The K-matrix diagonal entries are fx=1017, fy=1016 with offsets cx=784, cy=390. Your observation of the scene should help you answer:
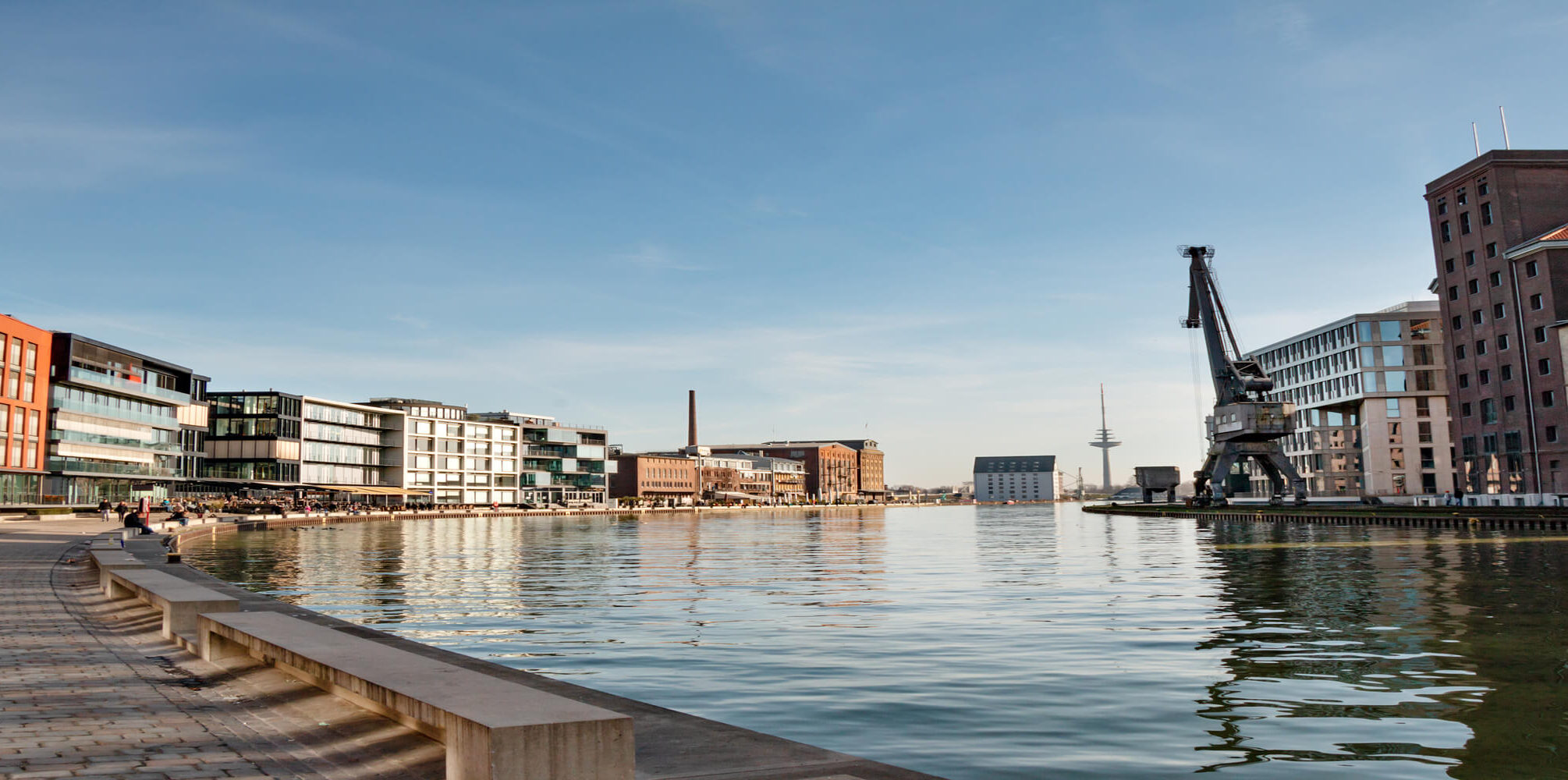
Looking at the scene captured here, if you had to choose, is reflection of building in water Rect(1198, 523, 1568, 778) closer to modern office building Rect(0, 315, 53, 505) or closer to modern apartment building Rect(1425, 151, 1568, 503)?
modern apartment building Rect(1425, 151, 1568, 503)

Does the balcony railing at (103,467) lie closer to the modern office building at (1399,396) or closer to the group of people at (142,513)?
the group of people at (142,513)

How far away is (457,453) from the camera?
7146 inches

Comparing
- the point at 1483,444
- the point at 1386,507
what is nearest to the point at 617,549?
the point at 1386,507

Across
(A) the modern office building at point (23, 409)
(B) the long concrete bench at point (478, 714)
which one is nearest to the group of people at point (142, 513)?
(A) the modern office building at point (23, 409)

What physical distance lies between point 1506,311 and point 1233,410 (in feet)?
84.4

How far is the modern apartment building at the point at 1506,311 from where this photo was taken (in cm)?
8938

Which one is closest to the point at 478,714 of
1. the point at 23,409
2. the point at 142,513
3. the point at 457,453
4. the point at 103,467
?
the point at 142,513

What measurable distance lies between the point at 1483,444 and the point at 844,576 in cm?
9032

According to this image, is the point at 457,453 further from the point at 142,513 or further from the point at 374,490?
the point at 142,513

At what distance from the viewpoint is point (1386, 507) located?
92.9 meters

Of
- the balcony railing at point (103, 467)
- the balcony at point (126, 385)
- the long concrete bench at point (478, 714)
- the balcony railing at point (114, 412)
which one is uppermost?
the balcony at point (126, 385)

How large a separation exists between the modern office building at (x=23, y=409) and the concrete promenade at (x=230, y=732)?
9384cm

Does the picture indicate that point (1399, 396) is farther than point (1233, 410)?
Yes

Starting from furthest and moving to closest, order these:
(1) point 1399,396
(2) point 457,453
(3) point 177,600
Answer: (2) point 457,453 → (1) point 1399,396 → (3) point 177,600
